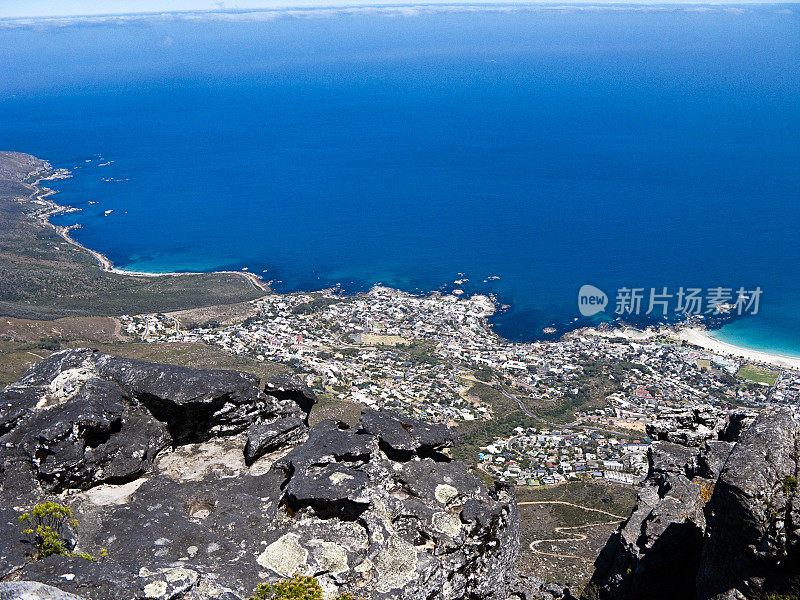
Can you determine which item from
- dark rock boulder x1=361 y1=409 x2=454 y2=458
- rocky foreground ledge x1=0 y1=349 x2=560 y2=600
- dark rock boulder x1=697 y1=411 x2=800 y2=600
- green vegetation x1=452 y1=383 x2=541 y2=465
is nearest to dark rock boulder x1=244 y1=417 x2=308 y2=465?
rocky foreground ledge x1=0 y1=349 x2=560 y2=600

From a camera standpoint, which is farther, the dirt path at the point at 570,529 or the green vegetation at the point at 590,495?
the green vegetation at the point at 590,495

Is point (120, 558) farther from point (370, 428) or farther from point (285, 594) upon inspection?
point (370, 428)

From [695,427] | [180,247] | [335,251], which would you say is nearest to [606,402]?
[695,427]

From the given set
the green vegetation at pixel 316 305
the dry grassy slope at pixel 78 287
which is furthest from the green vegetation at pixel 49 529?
the green vegetation at pixel 316 305

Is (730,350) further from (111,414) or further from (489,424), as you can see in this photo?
(111,414)

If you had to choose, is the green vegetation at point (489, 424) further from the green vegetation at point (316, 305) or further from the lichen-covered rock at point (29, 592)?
the lichen-covered rock at point (29, 592)

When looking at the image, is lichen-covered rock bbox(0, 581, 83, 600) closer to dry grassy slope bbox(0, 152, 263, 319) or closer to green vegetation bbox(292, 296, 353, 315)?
dry grassy slope bbox(0, 152, 263, 319)

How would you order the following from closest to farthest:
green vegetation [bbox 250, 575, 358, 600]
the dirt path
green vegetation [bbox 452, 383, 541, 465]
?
green vegetation [bbox 250, 575, 358, 600] → the dirt path → green vegetation [bbox 452, 383, 541, 465]
